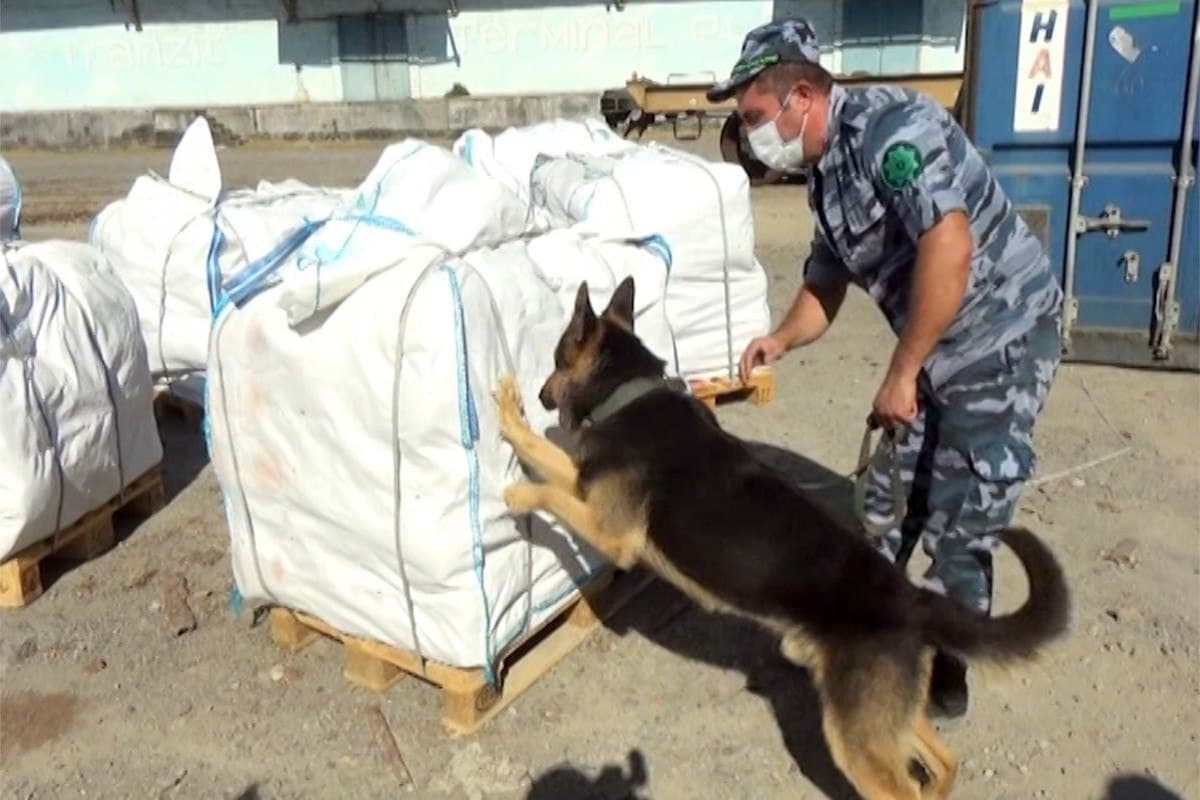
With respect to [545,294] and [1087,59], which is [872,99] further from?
[1087,59]

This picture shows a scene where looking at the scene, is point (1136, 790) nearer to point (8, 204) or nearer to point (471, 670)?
point (471, 670)

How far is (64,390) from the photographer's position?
12.3ft

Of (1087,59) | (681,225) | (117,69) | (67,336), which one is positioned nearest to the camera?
(67,336)

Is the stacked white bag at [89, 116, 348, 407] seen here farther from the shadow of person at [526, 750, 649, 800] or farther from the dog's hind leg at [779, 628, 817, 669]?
the dog's hind leg at [779, 628, 817, 669]

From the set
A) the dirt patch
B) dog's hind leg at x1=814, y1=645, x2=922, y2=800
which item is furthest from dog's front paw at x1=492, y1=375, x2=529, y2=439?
the dirt patch

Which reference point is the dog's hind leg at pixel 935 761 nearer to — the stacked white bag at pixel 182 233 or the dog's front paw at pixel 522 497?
the dog's front paw at pixel 522 497

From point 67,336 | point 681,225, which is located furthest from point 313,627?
point 681,225

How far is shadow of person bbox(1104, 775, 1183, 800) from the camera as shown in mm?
2766

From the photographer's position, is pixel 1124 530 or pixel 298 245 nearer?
pixel 298 245

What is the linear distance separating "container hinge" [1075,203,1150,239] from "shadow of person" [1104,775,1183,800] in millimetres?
3844

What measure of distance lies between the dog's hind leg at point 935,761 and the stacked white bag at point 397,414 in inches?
47.1

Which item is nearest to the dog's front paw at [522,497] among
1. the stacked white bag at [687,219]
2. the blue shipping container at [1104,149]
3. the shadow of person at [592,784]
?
the shadow of person at [592,784]

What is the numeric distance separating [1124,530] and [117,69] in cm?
2939

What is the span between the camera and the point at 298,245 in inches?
121
